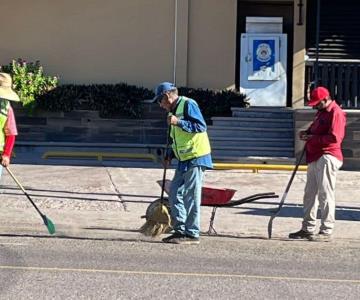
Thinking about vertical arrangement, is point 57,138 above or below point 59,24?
below

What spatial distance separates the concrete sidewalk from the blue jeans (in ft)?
2.56

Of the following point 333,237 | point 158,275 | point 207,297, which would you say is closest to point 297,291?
point 207,297

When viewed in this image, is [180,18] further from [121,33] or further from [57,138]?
[57,138]

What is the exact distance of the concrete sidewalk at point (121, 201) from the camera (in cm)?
992

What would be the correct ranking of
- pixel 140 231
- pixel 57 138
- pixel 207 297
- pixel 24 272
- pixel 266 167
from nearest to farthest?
pixel 207 297 → pixel 24 272 → pixel 140 231 → pixel 266 167 → pixel 57 138

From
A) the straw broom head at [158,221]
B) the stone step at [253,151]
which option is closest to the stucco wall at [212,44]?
the stone step at [253,151]

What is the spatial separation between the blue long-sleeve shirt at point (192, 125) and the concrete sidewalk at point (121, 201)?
125cm

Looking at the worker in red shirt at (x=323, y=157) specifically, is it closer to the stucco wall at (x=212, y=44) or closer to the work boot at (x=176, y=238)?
the work boot at (x=176, y=238)

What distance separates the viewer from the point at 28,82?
683 inches

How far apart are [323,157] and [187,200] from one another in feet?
5.60

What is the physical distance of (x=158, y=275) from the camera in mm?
7223

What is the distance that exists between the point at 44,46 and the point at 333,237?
10297mm

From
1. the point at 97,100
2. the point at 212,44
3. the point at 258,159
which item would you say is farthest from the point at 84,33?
the point at 258,159

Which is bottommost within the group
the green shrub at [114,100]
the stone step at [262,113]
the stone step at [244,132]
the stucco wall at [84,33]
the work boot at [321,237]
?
the work boot at [321,237]
